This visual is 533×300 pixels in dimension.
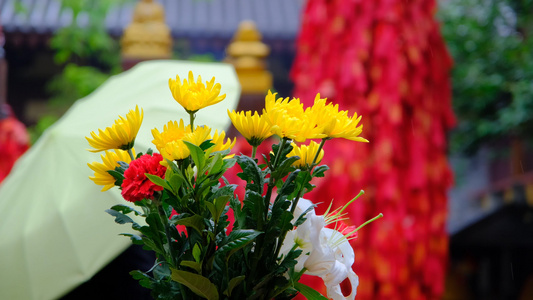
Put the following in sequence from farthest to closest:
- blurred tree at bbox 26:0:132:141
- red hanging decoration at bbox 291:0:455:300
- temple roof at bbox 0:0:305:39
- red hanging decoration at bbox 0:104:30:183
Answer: temple roof at bbox 0:0:305:39, blurred tree at bbox 26:0:132:141, red hanging decoration at bbox 0:104:30:183, red hanging decoration at bbox 291:0:455:300

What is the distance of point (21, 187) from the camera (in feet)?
4.15

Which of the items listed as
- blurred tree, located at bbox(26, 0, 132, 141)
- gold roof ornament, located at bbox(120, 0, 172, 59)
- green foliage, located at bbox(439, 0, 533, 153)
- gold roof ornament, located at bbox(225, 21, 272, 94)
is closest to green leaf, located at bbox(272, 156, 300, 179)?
gold roof ornament, located at bbox(225, 21, 272, 94)

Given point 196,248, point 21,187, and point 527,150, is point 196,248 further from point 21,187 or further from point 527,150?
point 527,150

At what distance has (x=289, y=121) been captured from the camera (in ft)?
1.82

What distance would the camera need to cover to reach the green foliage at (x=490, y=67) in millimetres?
3371

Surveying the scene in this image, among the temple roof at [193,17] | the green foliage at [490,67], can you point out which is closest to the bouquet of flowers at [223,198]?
the green foliage at [490,67]

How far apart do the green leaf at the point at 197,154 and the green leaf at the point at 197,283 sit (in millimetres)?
105

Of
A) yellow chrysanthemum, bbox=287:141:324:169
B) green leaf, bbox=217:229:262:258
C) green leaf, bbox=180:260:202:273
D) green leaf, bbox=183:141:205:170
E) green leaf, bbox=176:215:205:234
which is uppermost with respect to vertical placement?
green leaf, bbox=183:141:205:170

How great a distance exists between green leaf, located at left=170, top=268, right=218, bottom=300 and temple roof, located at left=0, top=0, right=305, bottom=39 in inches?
158

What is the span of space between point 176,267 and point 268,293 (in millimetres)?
103

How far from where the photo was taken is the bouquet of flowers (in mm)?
570

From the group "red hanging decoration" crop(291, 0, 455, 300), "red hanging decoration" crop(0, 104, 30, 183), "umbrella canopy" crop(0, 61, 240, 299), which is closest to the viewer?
"umbrella canopy" crop(0, 61, 240, 299)

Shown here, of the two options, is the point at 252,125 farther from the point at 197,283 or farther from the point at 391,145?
the point at 391,145

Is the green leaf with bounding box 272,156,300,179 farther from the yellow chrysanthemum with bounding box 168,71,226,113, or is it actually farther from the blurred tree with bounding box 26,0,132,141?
Answer: the blurred tree with bounding box 26,0,132,141
